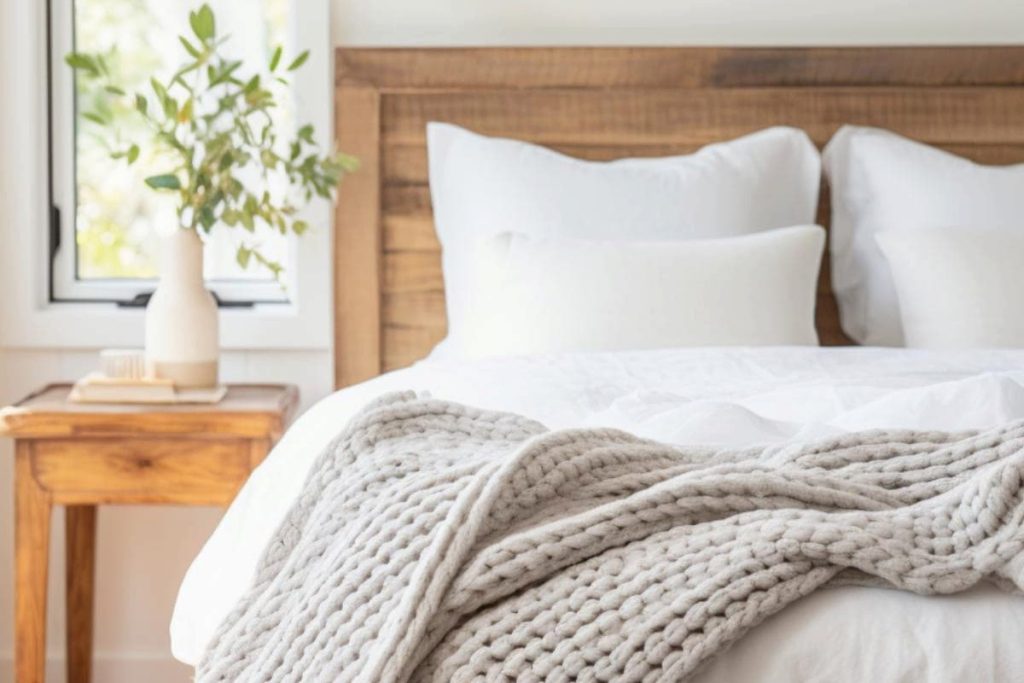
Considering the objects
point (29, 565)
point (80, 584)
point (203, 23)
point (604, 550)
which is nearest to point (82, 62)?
point (203, 23)

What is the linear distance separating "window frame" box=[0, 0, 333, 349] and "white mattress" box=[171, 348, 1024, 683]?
2.38ft

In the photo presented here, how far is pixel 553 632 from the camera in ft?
3.36

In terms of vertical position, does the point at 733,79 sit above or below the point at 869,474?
above

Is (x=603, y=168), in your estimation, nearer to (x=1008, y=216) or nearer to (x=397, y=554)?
(x=1008, y=216)

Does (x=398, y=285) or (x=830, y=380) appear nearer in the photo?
(x=830, y=380)

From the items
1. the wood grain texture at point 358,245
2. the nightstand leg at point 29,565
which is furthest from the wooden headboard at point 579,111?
the nightstand leg at point 29,565

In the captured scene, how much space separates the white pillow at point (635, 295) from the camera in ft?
7.51

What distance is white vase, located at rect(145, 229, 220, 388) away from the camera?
2484mm

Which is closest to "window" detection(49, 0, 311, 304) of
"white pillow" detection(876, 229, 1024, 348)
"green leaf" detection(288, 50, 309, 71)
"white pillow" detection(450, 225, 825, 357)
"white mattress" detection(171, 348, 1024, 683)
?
"green leaf" detection(288, 50, 309, 71)

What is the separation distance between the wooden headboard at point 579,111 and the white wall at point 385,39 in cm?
8

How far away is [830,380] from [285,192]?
1387 mm

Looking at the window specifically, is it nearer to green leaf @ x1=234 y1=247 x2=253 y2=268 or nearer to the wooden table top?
green leaf @ x1=234 y1=247 x2=253 y2=268

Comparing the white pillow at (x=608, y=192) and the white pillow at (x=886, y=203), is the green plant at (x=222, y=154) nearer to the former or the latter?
the white pillow at (x=608, y=192)

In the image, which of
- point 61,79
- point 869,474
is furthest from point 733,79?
point 869,474
